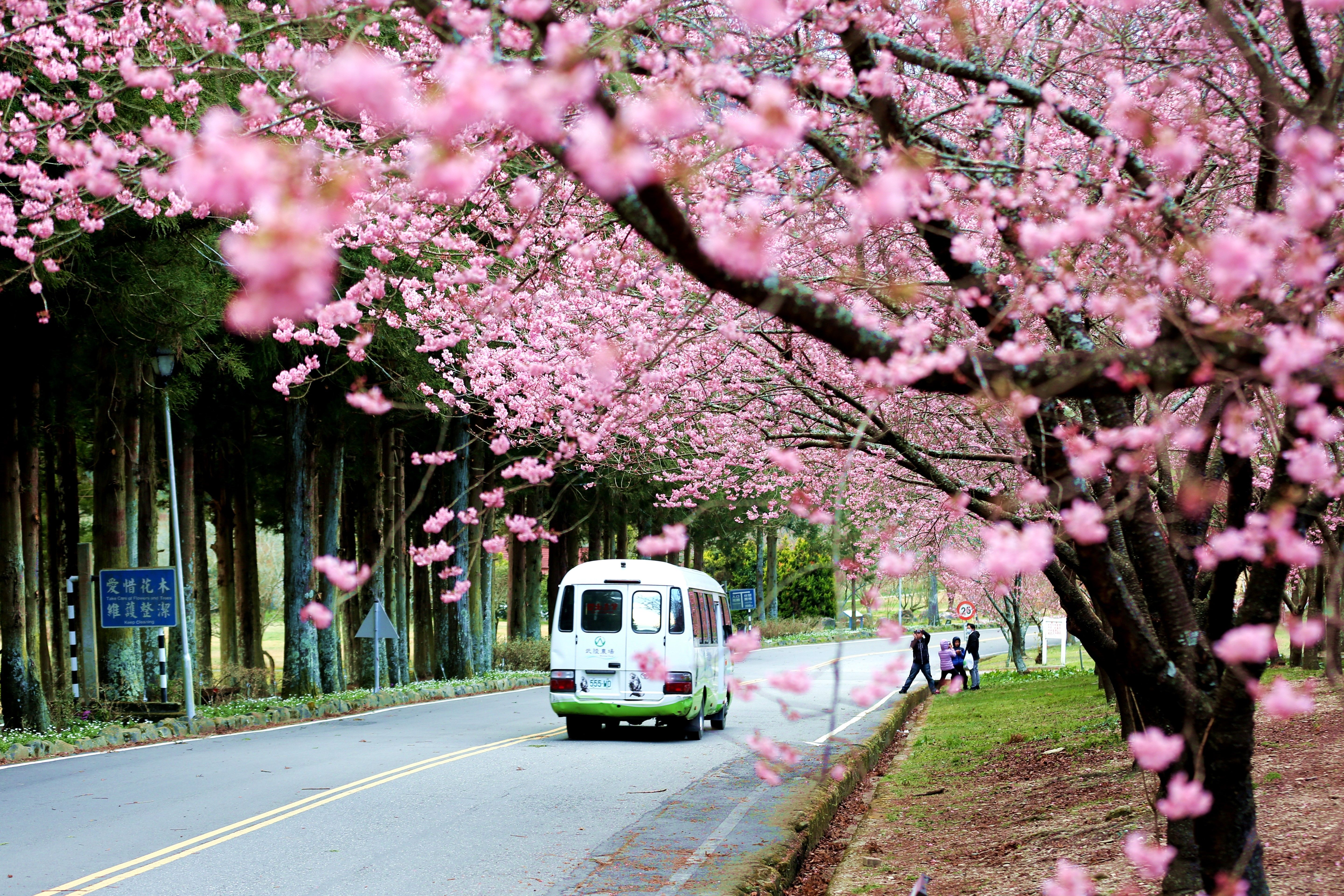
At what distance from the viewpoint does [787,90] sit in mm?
4824

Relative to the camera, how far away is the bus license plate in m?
17.3

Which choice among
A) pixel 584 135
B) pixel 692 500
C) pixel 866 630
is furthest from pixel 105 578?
pixel 866 630

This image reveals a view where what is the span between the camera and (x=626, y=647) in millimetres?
17609

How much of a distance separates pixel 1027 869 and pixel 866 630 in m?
66.3

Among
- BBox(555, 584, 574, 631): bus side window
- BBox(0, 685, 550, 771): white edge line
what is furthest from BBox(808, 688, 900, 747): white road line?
BBox(0, 685, 550, 771): white edge line

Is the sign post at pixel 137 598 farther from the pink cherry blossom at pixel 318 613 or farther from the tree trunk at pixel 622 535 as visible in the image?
the tree trunk at pixel 622 535

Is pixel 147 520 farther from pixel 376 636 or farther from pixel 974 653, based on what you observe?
pixel 974 653

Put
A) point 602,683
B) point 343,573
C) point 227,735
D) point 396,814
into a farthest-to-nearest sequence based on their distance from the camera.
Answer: point 227,735, point 602,683, point 396,814, point 343,573

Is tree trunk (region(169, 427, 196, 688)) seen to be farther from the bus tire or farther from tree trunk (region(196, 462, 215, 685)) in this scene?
the bus tire

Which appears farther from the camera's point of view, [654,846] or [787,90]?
[654,846]

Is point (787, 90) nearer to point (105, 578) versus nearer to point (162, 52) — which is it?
point (162, 52)

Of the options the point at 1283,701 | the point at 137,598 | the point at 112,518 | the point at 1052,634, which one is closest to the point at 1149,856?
the point at 1283,701

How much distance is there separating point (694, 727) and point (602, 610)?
2.30m

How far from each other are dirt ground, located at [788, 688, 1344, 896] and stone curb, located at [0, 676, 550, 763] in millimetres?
10080
